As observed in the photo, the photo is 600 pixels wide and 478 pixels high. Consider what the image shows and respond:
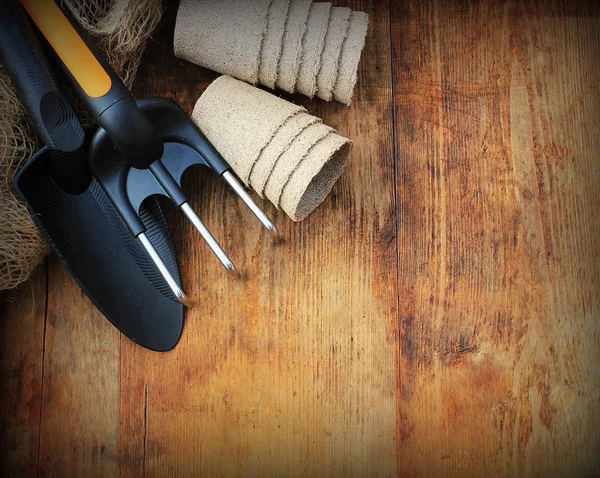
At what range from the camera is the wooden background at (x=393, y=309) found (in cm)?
64

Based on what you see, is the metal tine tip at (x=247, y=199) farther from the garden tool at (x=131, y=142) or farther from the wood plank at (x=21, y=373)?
the wood plank at (x=21, y=373)

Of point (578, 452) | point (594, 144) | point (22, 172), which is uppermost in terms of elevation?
point (22, 172)

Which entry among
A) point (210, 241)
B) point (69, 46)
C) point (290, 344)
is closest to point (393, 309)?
point (290, 344)

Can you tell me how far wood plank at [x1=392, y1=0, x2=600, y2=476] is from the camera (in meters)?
0.64

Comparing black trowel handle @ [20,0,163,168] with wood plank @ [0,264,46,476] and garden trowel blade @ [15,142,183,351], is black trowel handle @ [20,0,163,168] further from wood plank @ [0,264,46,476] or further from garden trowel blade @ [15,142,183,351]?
wood plank @ [0,264,46,476]

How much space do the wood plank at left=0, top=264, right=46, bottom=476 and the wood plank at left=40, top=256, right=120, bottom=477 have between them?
0.01 m

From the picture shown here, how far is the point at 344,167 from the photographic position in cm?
62

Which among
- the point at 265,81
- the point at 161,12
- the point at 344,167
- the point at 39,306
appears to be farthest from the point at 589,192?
the point at 39,306

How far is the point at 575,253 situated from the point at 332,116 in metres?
0.33

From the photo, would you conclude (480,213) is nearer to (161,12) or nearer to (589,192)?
(589,192)

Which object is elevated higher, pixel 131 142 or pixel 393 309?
pixel 131 142

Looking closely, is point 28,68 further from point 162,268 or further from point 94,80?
point 162,268

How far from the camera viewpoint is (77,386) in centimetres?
66

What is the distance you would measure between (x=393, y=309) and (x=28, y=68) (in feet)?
1.55
